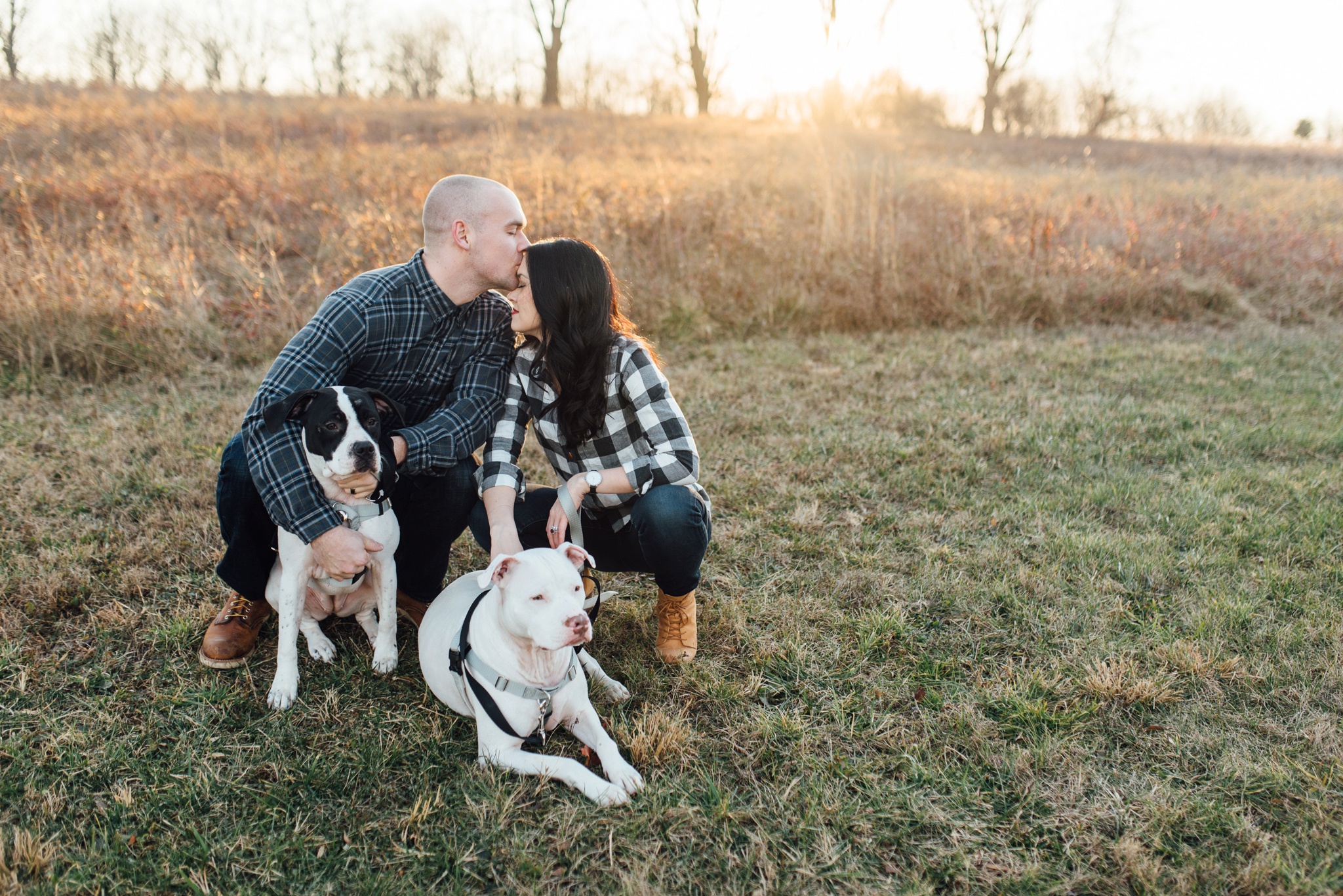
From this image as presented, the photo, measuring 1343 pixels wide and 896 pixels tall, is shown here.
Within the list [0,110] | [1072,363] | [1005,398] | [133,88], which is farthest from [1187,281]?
[133,88]

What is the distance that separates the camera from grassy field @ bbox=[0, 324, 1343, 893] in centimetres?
218

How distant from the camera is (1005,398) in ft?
20.0

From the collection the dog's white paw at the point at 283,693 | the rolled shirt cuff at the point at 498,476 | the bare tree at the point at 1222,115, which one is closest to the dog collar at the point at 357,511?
the rolled shirt cuff at the point at 498,476

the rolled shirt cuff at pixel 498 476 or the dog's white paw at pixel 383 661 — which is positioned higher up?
the rolled shirt cuff at pixel 498 476

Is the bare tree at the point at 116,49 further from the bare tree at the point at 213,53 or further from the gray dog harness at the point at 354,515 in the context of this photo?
the gray dog harness at the point at 354,515

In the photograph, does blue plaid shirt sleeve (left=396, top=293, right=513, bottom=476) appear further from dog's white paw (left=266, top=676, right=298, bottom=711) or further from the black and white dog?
dog's white paw (left=266, top=676, right=298, bottom=711)

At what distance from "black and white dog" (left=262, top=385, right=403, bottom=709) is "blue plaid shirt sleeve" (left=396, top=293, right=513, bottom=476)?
14cm

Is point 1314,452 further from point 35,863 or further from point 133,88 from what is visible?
point 133,88

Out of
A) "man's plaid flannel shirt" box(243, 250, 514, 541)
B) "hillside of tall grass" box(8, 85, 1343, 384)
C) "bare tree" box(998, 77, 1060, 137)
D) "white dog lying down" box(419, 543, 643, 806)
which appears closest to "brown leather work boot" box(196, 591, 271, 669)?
"man's plaid flannel shirt" box(243, 250, 514, 541)

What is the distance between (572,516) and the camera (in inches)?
117

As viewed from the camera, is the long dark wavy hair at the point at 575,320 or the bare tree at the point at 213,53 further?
the bare tree at the point at 213,53

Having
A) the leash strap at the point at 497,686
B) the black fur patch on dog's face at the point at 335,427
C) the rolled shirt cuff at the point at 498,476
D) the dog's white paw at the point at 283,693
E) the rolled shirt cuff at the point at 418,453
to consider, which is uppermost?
the black fur patch on dog's face at the point at 335,427

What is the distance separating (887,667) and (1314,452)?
4.00 metres

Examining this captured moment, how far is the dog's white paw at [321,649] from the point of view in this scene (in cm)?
307
